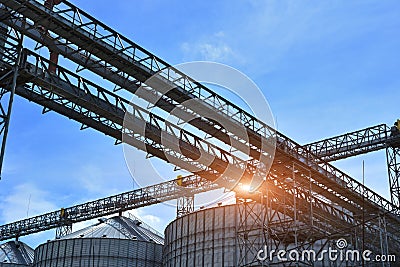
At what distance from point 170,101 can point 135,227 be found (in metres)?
31.6

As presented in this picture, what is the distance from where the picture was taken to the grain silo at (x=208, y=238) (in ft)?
116

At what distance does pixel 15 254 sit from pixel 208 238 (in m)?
33.9

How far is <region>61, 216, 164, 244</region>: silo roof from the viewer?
49.1 metres

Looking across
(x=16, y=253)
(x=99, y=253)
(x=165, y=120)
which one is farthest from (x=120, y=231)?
(x=165, y=120)

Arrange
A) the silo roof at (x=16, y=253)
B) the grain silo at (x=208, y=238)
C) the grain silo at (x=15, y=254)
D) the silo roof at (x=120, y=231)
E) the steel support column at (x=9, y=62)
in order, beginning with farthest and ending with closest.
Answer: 1. the silo roof at (x=16, y=253)
2. the grain silo at (x=15, y=254)
3. the silo roof at (x=120, y=231)
4. the grain silo at (x=208, y=238)
5. the steel support column at (x=9, y=62)

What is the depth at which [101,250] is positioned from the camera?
46.7 metres

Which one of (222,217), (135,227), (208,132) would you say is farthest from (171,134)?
(135,227)

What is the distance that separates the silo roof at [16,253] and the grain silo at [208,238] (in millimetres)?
27267

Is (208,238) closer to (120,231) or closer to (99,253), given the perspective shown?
(99,253)

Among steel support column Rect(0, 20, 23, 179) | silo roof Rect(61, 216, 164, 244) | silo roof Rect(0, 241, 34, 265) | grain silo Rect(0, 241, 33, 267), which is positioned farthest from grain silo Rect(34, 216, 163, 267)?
steel support column Rect(0, 20, 23, 179)

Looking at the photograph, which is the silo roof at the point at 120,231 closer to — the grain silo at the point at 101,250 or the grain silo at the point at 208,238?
the grain silo at the point at 101,250

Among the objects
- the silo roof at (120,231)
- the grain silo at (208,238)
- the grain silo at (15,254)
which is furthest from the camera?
the grain silo at (15,254)

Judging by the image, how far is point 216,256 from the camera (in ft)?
118

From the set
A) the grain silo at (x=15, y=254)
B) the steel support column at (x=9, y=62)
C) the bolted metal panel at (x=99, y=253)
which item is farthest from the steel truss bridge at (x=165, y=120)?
the grain silo at (x=15, y=254)
